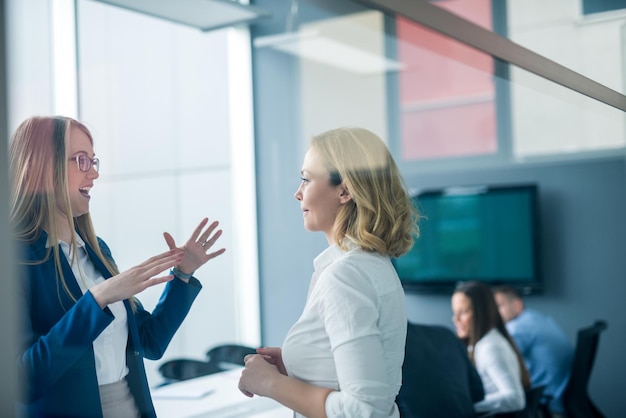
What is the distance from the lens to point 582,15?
4840mm

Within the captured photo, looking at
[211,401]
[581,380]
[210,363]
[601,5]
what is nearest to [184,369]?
[210,363]

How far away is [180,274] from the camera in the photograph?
1.44 metres

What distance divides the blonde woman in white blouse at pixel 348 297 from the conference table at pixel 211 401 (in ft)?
0.22

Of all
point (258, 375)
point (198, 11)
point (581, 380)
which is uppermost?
point (198, 11)

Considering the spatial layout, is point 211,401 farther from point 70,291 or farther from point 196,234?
point 70,291

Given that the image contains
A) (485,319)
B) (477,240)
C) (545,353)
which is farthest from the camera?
(477,240)

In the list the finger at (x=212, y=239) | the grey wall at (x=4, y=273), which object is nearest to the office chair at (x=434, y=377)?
the finger at (x=212, y=239)

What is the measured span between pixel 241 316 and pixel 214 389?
497 mm

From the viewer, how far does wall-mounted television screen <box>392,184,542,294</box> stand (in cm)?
513

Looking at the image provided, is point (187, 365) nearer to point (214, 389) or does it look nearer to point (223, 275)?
point (214, 389)

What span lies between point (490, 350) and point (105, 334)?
8.21 feet

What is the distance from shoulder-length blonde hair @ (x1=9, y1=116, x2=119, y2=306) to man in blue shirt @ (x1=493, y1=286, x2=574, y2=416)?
10.5ft

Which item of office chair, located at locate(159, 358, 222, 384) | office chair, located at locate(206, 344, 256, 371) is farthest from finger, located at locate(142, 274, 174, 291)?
Answer: office chair, located at locate(206, 344, 256, 371)

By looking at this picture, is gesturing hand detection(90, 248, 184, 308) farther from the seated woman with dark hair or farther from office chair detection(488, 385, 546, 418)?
office chair detection(488, 385, 546, 418)
